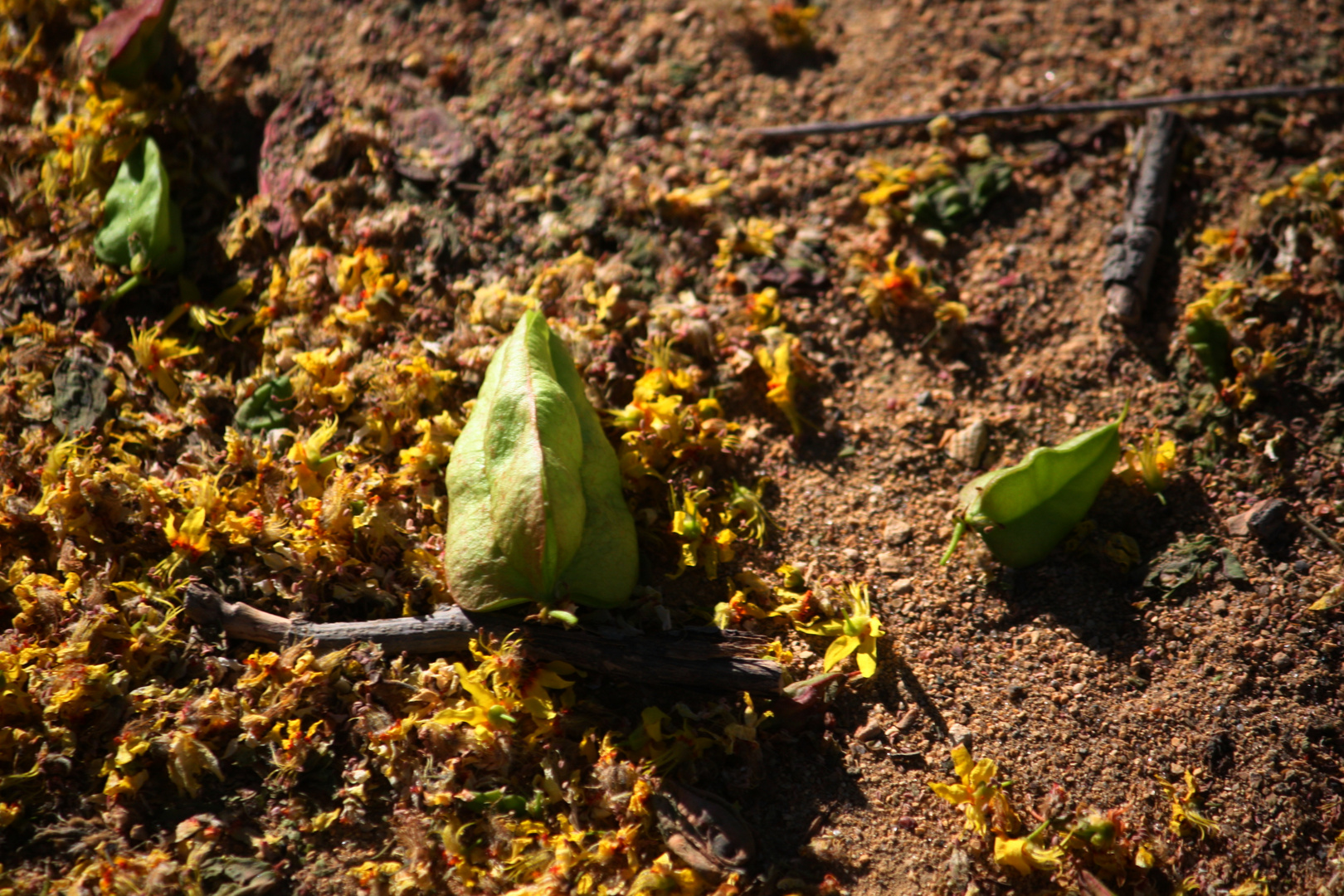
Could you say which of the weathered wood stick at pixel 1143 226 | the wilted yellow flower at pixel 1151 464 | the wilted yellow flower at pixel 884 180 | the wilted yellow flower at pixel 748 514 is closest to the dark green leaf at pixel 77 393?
the wilted yellow flower at pixel 748 514

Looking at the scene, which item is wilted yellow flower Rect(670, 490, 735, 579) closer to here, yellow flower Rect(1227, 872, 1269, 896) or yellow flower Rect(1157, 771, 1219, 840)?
yellow flower Rect(1157, 771, 1219, 840)

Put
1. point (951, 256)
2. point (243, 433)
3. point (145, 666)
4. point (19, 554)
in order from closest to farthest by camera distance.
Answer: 1. point (145, 666)
2. point (19, 554)
3. point (243, 433)
4. point (951, 256)

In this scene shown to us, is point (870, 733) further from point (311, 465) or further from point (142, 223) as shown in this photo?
point (142, 223)

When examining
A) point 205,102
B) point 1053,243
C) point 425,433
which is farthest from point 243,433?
point 1053,243

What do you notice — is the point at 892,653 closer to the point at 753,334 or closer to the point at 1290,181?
the point at 753,334

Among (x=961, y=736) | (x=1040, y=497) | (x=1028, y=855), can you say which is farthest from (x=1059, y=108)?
(x=1028, y=855)

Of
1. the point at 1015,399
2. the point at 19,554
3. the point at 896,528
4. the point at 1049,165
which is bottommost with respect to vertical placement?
the point at 896,528
